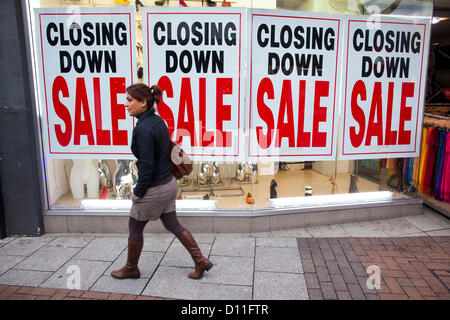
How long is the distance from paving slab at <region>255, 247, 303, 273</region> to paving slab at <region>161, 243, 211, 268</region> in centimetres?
65

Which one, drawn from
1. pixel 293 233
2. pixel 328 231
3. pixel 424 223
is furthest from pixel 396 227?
pixel 293 233

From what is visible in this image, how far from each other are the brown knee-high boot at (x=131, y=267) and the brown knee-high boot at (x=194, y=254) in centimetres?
43

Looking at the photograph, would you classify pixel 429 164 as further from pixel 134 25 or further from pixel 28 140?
pixel 28 140

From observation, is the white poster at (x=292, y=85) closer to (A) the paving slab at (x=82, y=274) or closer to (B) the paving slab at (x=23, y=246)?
(A) the paving slab at (x=82, y=274)

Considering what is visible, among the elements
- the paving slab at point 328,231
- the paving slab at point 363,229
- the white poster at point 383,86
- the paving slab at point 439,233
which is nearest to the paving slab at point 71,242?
the paving slab at point 328,231

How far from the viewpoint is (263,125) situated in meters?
4.62

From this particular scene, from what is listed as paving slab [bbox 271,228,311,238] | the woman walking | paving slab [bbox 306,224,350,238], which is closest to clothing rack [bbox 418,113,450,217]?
paving slab [bbox 306,224,350,238]

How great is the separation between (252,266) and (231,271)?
0.86 ft

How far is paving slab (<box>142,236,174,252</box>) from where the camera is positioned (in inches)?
164

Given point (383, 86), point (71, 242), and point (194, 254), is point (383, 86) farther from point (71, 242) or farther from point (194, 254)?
point (71, 242)

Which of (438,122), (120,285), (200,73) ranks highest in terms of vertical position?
(200,73)

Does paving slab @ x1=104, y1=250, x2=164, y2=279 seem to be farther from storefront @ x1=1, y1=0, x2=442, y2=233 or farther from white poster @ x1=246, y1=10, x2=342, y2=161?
white poster @ x1=246, y1=10, x2=342, y2=161

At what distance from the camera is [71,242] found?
14.3 feet
